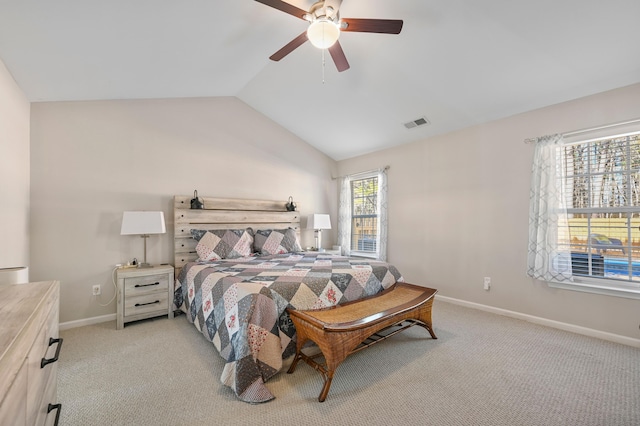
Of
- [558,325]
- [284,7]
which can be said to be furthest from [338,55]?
[558,325]

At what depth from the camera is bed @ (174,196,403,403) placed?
1929mm

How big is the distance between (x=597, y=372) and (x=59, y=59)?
496 cm

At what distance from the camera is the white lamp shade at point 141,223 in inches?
118

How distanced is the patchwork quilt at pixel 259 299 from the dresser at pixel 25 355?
38.1 inches

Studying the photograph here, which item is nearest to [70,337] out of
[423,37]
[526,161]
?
[423,37]

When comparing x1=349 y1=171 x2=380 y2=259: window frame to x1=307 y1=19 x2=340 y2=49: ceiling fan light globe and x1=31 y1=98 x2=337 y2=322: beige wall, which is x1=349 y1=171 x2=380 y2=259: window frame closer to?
x1=31 y1=98 x2=337 y2=322: beige wall

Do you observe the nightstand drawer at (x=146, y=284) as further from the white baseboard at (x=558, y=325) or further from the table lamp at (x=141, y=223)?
the white baseboard at (x=558, y=325)

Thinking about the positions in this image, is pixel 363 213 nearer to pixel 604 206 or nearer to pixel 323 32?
pixel 604 206

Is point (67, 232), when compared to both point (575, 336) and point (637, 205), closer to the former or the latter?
point (575, 336)

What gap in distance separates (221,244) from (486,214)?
3.40 meters

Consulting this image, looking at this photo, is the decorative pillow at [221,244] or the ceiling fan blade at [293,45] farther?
the decorative pillow at [221,244]

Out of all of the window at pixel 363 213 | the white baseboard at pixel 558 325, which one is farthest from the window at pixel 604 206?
the window at pixel 363 213

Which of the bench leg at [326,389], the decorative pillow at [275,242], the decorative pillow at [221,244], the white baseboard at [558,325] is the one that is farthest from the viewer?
the decorative pillow at [275,242]

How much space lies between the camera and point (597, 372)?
211 cm
